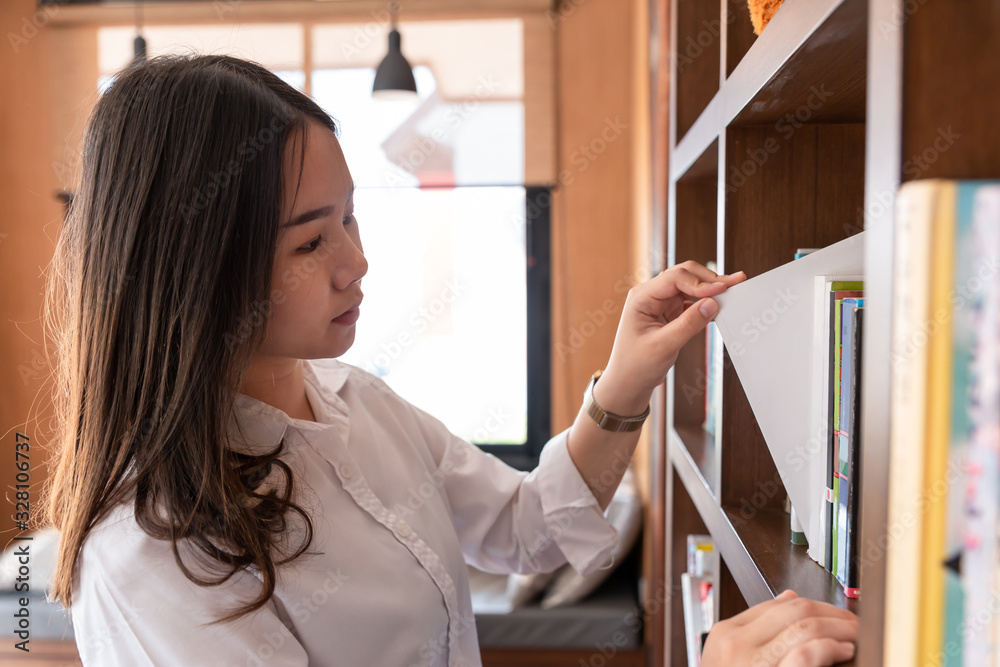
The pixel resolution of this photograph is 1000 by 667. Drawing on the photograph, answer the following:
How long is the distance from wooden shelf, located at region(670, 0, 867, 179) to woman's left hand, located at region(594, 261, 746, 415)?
179 mm

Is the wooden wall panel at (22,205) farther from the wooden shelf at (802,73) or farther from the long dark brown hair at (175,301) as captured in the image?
the wooden shelf at (802,73)

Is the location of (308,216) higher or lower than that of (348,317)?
higher

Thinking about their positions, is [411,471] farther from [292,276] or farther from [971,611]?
[971,611]

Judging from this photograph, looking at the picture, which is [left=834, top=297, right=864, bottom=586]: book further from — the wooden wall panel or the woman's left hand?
the wooden wall panel

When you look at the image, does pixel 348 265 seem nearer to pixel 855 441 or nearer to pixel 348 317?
pixel 348 317

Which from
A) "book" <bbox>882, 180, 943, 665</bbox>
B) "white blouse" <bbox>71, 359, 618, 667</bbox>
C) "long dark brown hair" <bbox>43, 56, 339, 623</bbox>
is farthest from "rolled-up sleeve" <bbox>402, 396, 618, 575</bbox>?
"book" <bbox>882, 180, 943, 665</bbox>

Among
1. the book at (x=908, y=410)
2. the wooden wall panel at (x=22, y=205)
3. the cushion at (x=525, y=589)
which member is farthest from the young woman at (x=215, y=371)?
the wooden wall panel at (x=22, y=205)

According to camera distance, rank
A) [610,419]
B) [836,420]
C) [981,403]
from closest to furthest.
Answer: [981,403] < [836,420] < [610,419]

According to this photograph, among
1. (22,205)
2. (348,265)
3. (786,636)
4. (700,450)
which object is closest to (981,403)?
(786,636)

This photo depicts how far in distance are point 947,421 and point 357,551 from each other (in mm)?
726

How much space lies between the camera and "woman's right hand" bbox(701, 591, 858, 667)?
45 cm

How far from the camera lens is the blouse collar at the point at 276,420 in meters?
0.88

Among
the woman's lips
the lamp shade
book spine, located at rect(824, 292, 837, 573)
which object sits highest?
the lamp shade

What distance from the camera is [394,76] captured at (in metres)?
2.37
